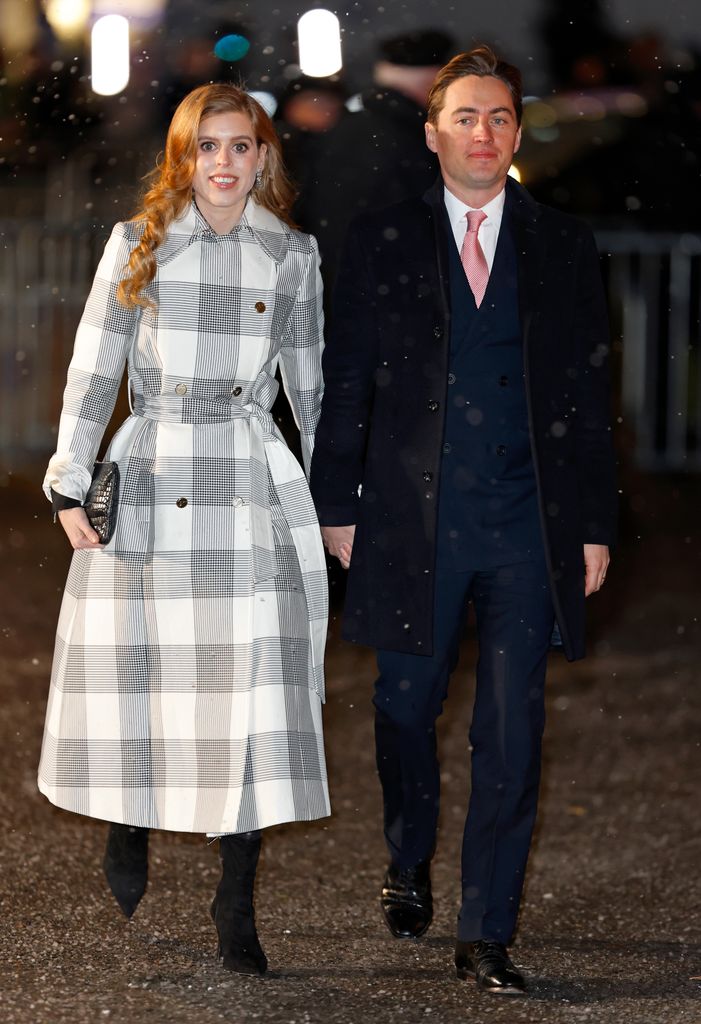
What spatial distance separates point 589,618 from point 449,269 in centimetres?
555

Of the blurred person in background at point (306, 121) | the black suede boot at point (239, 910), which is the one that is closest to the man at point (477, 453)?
the black suede boot at point (239, 910)

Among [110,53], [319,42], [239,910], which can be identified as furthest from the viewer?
[110,53]

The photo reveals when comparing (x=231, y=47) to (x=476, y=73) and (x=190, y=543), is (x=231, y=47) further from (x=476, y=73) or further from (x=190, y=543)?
(x=190, y=543)

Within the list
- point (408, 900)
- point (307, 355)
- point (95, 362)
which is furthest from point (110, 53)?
point (408, 900)

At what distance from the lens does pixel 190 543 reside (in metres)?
4.42

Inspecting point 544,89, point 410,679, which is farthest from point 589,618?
point 544,89

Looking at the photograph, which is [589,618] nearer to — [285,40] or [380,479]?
[285,40]

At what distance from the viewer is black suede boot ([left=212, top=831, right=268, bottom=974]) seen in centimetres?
428

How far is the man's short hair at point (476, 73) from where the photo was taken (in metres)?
4.46

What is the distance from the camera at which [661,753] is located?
6.66 meters

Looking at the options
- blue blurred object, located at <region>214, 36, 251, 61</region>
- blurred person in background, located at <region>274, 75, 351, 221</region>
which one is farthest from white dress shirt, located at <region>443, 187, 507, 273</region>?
blue blurred object, located at <region>214, 36, 251, 61</region>

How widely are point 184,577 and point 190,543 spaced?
3.5 inches

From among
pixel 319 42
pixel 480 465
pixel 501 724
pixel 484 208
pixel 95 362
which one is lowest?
pixel 501 724

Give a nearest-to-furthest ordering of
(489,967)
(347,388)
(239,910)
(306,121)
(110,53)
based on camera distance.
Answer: (489,967)
(239,910)
(347,388)
(306,121)
(110,53)
